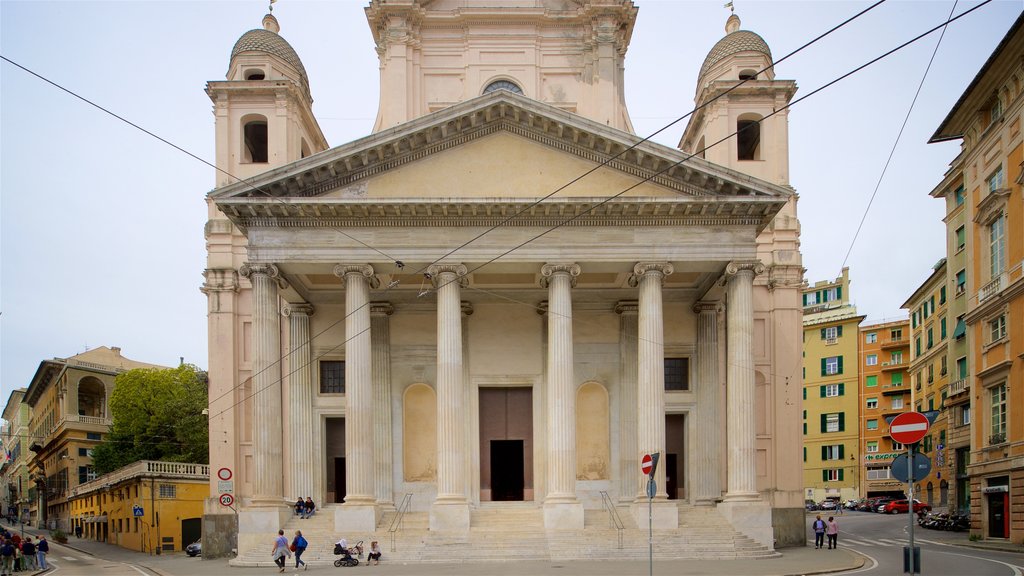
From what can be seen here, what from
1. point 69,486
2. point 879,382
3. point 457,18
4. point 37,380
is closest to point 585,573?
point 457,18

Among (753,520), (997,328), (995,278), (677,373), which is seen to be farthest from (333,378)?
(995,278)

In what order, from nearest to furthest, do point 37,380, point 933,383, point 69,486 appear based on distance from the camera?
1. point 933,383
2. point 69,486
3. point 37,380

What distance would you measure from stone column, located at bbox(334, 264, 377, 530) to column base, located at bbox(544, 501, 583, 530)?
5.15 m

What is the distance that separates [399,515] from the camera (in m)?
32.1

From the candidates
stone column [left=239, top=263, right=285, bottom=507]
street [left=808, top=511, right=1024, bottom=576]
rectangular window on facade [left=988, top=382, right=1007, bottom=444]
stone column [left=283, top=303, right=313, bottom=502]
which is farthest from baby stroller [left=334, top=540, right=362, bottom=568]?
rectangular window on facade [left=988, top=382, right=1007, bottom=444]

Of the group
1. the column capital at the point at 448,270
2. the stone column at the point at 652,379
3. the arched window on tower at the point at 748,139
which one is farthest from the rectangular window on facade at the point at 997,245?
the column capital at the point at 448,270

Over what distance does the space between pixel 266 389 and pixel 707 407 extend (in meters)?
15.3

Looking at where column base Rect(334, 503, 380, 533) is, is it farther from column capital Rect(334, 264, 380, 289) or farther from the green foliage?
the green foliage

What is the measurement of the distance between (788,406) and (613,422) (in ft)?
21.9

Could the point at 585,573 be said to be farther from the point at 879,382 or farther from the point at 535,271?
the point at 879,382

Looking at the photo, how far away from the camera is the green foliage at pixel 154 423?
6331cm

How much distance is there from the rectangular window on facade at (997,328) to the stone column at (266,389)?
25695 mm

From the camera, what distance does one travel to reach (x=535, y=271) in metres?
31.6

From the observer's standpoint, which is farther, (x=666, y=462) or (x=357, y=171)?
(x=666, y=462)
